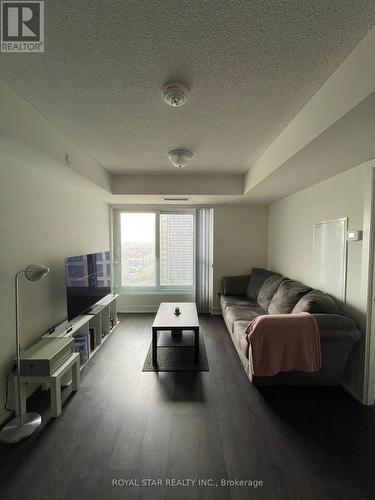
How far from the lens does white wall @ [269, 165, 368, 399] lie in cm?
196

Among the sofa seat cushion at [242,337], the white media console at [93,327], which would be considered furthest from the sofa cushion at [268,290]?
the white media console at [93,327]

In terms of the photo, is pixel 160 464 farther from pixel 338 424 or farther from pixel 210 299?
pixel 210 299

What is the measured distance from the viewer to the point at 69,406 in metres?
1.91

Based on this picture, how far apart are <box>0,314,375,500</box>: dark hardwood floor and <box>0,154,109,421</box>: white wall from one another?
0.61 metres

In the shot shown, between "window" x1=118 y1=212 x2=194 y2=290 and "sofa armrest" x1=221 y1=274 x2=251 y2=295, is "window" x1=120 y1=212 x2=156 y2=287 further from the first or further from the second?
"sofa armrest" x1=221 y1=274 x2=251 y2=295

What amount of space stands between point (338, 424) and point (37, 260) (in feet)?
10.0

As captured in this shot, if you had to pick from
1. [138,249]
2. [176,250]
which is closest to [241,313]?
[176,250]

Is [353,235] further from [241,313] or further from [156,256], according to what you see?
[156,256]

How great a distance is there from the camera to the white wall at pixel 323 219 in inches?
77.2

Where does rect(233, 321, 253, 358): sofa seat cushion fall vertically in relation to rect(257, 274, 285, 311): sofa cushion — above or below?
below

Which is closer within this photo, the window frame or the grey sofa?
Answer: the grey sofa

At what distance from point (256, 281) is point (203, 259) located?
1.12 metres

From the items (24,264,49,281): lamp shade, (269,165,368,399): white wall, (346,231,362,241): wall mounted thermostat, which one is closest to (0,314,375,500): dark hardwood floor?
(269,165,368,399): white wall

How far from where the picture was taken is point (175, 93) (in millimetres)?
1311
